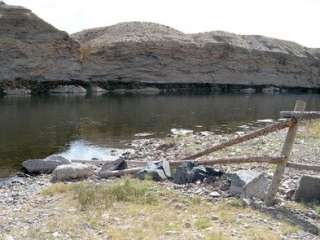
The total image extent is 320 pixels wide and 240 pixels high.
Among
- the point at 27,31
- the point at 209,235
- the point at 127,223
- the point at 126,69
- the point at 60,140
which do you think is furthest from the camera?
the point at 126,69

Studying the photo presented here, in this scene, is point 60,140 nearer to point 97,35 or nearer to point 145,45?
point 145,45

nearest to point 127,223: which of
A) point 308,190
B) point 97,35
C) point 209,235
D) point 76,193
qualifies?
point 209,235

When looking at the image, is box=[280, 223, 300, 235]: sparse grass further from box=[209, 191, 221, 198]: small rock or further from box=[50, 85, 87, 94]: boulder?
box=[50, 85, 87, 94]: boulder

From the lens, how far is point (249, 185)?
12.5 metres

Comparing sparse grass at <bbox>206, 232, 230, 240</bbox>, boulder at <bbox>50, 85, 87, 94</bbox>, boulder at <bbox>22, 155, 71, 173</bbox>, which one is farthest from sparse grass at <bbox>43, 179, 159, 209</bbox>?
boulder at <bbox>50, 85, 87, 94</bbox>

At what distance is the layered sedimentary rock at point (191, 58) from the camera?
101 metres

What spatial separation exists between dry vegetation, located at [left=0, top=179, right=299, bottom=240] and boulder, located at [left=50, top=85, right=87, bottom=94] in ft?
249

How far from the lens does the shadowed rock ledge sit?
90.0 m

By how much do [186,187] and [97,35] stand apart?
118 metres

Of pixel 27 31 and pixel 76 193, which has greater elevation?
pixel 27 31

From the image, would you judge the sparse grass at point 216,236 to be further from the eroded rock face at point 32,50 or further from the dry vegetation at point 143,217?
the eroded rock face at point 32,50

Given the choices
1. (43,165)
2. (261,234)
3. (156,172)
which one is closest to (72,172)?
(43,165)

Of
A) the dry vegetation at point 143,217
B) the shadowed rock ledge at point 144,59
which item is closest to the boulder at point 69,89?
the shadowed rock ledge at point 144,59

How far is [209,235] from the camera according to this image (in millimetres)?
9922
